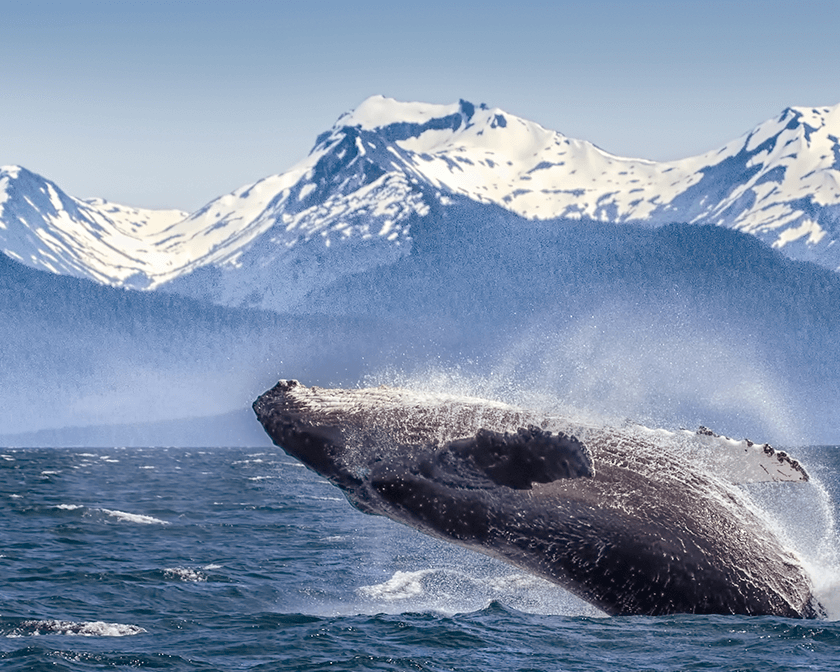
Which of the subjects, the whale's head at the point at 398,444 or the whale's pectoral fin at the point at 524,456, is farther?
the whale's head at the point at 398,444

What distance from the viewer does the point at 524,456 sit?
33.9 ft

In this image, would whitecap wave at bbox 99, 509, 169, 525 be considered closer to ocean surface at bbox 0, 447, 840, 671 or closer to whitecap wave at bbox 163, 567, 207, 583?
ocean surface at bbox 0, 447, 840, 671

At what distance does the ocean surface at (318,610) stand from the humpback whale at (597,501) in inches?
21.9

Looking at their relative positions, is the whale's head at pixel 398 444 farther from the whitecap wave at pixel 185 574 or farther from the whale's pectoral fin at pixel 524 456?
the whitecap wave at pixel 185 574

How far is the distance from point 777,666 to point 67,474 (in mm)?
59485

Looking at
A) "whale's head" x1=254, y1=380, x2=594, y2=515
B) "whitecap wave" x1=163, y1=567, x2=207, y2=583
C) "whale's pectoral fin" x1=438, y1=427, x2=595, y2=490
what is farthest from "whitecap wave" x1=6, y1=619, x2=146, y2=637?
"whale's pectoral fin" x1=438, y1=427, x2=595, y2=490

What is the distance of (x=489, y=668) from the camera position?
11750mm

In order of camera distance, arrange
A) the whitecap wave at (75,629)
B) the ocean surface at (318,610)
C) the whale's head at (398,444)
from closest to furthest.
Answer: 1. the whale's head at (398,444)
2. the ocean surface at (318,610)
3. the whitecap wave at (75,629)

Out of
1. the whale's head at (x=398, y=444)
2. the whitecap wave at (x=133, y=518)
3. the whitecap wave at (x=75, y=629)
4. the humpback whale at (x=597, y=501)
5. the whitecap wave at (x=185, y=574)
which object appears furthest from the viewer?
the whitecap wave at (x=133, y=518)

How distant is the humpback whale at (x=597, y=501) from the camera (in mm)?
10914

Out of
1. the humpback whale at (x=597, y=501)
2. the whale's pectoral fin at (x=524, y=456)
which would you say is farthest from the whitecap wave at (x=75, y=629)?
the whale's pectoral fin at (x=524, y=456)

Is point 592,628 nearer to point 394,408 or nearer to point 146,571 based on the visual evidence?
point 394,408

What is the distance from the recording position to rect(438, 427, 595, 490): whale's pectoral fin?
10.1 m

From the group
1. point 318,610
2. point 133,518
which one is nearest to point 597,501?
point 318,610
